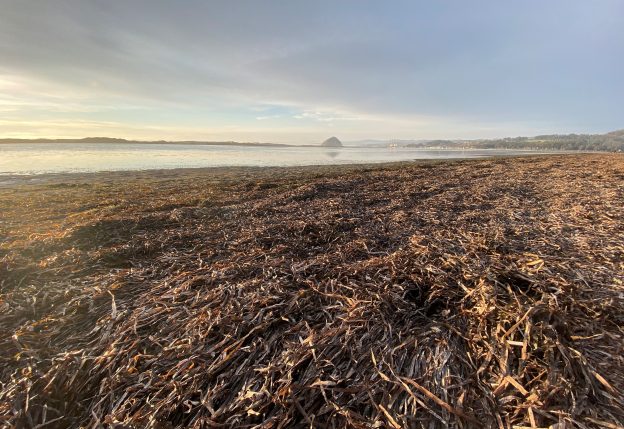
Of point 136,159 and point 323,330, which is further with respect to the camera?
point 136,159

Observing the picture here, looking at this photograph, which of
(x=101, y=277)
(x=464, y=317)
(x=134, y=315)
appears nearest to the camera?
(x=464, y=317)

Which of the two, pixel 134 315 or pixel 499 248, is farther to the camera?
pixel 499 248

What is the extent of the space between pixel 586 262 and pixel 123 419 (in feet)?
14.7

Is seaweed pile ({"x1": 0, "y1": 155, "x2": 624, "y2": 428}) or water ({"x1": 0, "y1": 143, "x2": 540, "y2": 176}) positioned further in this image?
water ({"x1": 0, "y1": 143, "x2": 540, "y2": 176})

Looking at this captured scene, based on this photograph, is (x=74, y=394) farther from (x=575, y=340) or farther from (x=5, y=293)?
(x=575, y=340)

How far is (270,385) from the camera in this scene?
207cm

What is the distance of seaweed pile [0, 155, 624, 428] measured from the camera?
74.9 inches

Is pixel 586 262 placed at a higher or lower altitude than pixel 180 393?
higher

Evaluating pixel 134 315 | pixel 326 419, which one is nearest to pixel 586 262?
pixel 326 419

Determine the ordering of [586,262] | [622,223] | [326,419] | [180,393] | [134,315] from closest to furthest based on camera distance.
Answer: [326,419]
[180,393]
[134,315]
[586,262]
[622,223]

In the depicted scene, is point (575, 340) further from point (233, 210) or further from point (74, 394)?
point (233, 210)

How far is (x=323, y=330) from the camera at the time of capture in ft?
8.21

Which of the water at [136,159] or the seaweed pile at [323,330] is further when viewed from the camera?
the water at [136,159]

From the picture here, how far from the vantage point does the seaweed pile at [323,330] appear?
1903mm
